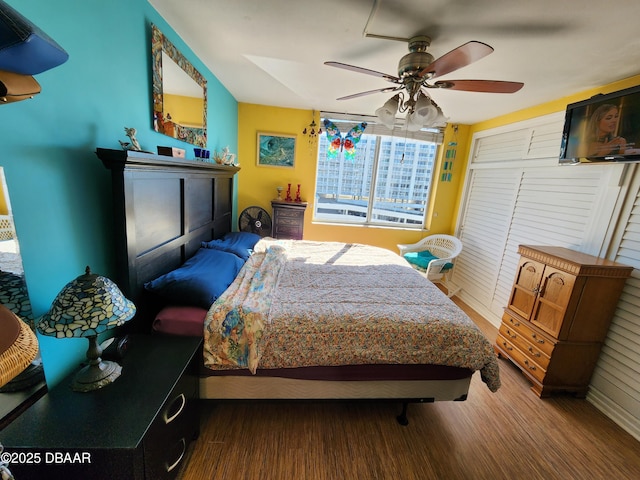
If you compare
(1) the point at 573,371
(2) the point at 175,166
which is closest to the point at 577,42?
(1) the point at 573,371

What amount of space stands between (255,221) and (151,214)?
6.78 ft

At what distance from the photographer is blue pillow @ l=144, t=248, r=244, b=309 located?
147 centimetres

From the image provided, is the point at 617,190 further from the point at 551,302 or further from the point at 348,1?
the point at 348,1

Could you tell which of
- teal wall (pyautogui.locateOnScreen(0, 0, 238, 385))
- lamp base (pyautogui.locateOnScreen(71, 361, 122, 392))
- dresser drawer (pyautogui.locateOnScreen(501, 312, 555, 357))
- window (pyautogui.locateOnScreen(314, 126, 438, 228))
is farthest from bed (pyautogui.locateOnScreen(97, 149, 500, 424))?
window (pyautogui.locateOnScreen(314, 126, 438, 228))

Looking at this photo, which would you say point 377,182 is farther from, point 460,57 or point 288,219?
point 460,57

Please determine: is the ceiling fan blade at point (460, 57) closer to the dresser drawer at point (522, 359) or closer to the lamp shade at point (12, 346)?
the lamp shade at point (12, 346)

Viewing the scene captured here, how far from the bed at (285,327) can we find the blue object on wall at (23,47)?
1.88 feet

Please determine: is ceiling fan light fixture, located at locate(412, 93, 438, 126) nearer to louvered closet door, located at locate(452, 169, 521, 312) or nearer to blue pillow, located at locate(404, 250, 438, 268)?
louvered closet door, located at locate(452, 169, 521, 312)

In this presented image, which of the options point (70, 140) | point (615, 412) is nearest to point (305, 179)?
point (70, 140)

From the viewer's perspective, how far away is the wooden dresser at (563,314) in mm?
1829

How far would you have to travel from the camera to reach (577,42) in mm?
1564

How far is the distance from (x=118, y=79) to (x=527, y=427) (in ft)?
10.6

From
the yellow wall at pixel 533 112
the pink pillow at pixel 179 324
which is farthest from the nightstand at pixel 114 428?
the yellow wall at pixel 533 112

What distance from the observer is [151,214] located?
4.87 ft
